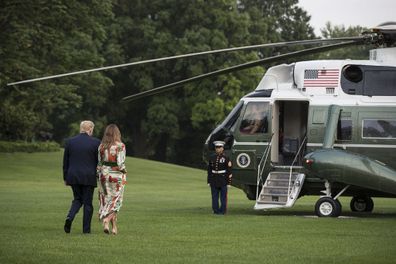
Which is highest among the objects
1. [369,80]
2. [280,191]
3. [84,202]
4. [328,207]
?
[369,80]

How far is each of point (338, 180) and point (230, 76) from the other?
157ft

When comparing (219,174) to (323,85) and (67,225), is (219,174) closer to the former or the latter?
(323,85)

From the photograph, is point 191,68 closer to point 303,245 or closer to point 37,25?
point 37,25

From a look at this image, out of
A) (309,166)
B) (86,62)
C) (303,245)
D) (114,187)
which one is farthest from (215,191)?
(86,62)

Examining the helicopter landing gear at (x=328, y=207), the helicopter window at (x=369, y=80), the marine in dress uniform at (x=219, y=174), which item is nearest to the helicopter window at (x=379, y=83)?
the helicopter window at (x=369, y=80)

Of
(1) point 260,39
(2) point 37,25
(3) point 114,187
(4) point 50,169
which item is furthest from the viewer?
(1) point 260,39

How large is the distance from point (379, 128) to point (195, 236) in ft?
23.5

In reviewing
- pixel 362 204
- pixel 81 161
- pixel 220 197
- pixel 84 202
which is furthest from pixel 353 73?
pixel 84 202

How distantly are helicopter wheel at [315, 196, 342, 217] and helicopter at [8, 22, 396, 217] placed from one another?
0.02 meters

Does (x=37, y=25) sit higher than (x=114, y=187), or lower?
higher

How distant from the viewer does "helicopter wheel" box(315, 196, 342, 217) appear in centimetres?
2136

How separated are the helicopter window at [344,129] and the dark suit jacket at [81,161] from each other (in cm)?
737

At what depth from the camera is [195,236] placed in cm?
1631

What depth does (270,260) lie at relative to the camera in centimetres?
1301
